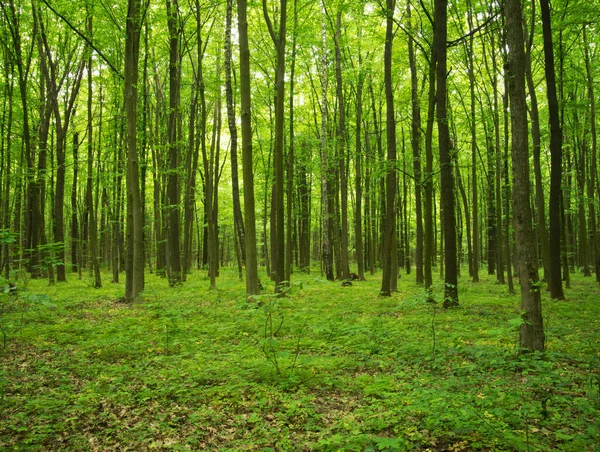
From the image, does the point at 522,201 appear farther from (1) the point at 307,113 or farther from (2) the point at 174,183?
(1) the point at 307,113

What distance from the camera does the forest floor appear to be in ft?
12.7

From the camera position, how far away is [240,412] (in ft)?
15.1

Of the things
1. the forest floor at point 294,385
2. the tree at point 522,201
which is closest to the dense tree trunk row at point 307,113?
the tree at point 522,201

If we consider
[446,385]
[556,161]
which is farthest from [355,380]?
[556,161]

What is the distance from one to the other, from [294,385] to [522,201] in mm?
4362

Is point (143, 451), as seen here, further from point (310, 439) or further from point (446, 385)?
point (446, 385)

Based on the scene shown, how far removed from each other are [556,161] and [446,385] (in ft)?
35.0

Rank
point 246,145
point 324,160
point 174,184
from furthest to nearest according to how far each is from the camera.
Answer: point 324,160, point 174,184, point 246,145

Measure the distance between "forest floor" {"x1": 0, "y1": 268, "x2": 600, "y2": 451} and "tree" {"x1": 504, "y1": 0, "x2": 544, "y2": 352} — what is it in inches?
12.3

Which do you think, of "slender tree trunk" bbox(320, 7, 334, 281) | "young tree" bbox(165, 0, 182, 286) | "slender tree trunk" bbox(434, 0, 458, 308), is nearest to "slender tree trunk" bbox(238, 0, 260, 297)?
"slender tree trunk" bbox(434, 0, 458, 308)

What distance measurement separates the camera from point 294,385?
17.5 feet

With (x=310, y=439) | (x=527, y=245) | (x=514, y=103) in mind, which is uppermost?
(x=514, y=103)

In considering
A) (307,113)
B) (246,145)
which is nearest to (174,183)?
(246,145)

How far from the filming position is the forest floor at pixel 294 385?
387 cm
